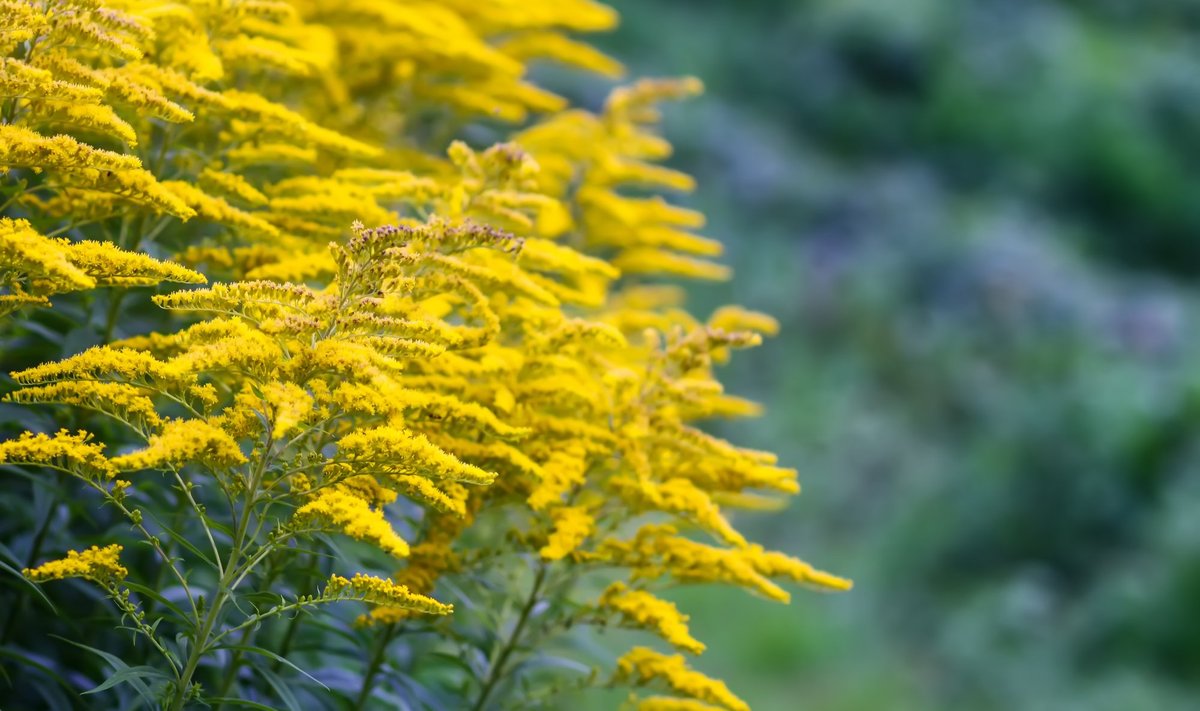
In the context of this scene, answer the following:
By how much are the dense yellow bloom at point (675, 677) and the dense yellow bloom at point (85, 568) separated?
131 cm

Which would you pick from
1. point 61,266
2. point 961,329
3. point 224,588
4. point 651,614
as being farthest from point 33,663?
point 961,329

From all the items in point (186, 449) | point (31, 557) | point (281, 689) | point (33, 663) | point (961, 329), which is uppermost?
point (961, 329)

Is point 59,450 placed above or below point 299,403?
below

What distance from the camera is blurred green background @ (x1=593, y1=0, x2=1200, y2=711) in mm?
8484

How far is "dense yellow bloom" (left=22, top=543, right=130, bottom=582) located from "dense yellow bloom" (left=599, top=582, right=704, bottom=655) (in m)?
1.22

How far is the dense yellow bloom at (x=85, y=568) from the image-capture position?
2.59 meters

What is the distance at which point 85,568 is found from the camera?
2.63 meters

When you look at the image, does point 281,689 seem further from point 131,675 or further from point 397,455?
point 397,455

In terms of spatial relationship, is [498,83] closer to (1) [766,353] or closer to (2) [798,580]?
(2) [798,580]

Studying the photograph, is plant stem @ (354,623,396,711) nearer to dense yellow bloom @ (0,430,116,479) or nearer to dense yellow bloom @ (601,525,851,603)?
dense yellow bloom @ (601,525,851,603)

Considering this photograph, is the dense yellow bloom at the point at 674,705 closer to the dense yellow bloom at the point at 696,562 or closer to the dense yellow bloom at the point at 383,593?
the dense yellow bloom at the point at 696,562

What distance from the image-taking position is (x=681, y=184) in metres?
4.79

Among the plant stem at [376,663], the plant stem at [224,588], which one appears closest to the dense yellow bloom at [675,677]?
the plant stem at [376,663]

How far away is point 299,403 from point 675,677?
134 centimetres
